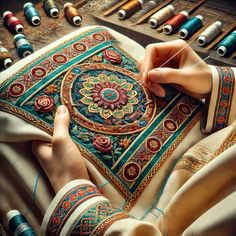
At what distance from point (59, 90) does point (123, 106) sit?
0.67 feet

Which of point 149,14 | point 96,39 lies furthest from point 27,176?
point 149,14

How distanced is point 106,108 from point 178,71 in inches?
10.3

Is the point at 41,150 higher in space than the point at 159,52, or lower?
lower

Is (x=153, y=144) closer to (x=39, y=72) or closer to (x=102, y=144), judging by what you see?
(x=102, y=144)

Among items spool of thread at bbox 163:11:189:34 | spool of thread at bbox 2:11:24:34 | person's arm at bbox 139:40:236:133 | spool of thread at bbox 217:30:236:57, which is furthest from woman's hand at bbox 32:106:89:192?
spool of thread at bbox 163:11:189:34

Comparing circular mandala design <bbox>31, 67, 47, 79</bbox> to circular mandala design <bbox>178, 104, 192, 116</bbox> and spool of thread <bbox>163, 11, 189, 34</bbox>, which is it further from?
spool of thread <bbox>163, 11, 189, 34</bbox>

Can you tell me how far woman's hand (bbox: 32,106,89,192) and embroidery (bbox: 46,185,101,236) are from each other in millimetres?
70

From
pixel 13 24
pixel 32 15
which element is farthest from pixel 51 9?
pixel 13 24

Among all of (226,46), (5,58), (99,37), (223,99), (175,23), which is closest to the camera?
(223,99)

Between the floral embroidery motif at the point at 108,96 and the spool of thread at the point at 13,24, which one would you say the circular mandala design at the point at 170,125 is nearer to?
the floral embroidery motif at the point at 108,96

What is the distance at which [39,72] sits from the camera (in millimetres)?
1211

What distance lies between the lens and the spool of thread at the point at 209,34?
224 centimetres

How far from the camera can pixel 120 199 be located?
1.09m

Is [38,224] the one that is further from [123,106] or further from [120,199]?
[123,106]
